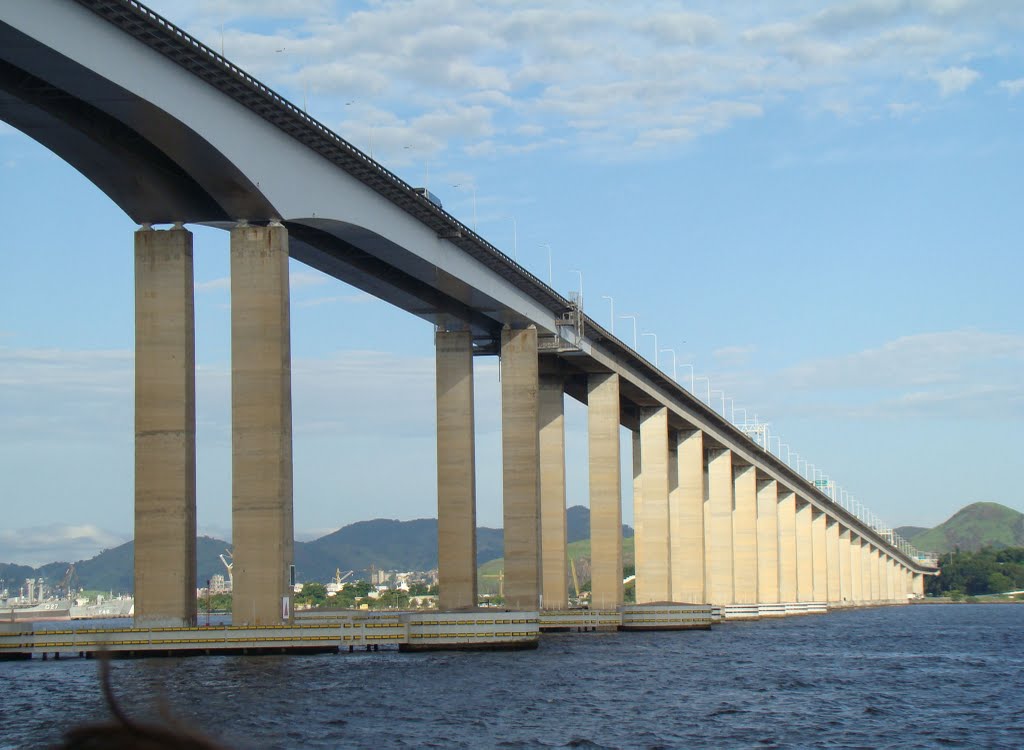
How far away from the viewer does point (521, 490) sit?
269ft

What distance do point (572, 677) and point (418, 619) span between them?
36.3 ft

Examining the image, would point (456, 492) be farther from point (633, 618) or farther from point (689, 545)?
point (689, 545)

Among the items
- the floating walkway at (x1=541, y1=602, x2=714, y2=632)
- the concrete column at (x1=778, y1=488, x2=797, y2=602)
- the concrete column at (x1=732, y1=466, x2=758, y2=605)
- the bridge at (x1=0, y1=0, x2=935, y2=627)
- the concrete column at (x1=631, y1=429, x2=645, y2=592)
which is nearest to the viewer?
the bridge at (x1=0, y1=0, x2=935, y2=627)

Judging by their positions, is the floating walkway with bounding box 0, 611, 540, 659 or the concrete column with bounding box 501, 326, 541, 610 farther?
the concrete column with bounding box 501, 326, 541, 610

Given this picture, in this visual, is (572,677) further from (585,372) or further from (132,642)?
(585,372)

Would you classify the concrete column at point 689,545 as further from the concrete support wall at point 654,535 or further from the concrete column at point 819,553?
the concrete column at point 819,553

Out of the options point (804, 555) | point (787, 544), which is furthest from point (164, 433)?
point (804, 555)

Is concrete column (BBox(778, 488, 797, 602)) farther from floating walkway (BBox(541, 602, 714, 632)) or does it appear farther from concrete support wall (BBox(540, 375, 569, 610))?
concrete support wall (BBox(540, 375, 569, 610))

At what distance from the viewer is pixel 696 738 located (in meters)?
34.1

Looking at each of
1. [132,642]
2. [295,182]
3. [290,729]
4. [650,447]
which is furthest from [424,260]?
[650,447]

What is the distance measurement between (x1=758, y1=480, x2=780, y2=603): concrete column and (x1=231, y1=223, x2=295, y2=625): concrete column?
319 ft

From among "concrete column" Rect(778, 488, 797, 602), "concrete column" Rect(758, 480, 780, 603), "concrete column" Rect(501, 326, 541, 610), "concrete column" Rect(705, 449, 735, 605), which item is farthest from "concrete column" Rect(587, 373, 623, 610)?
"concrete column" Rect(778, 488, 797, 602)

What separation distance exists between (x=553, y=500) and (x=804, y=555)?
81.2 metres

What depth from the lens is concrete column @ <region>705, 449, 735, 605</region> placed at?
126 m
